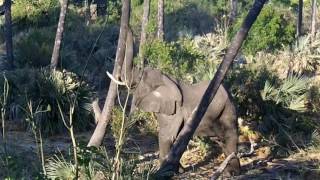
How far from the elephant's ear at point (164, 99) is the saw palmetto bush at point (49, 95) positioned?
4.00m

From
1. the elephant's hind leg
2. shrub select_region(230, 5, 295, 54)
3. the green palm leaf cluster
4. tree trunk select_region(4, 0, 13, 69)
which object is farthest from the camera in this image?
shrub select_region(230, 5, 295, 54)

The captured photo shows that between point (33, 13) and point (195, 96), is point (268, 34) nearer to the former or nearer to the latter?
point (195, 96)

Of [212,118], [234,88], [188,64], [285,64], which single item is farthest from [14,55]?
[212,118]

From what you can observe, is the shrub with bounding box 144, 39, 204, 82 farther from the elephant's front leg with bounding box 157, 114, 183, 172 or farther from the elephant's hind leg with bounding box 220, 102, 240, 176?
the elephant's front leg with bounding box 157, 114, 183, 172

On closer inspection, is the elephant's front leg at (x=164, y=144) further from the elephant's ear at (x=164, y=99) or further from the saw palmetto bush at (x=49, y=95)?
the saw palmetto bush at (x=49, y=95)

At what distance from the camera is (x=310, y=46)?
786 inches

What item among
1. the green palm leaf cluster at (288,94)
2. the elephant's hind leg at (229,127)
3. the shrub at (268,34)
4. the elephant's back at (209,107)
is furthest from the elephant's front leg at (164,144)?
the shrub at (268,34)

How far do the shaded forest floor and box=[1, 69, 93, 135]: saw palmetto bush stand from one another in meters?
0.56

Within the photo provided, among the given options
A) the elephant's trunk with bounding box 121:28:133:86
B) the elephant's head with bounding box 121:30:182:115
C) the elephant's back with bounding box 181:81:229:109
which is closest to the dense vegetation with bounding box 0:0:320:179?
the elephant's head with bounding box 121:30:182:115

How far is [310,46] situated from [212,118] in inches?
414

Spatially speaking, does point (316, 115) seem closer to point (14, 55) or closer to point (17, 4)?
point (14, 55)

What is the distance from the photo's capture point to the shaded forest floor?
9.66m

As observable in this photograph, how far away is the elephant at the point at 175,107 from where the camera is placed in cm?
1010

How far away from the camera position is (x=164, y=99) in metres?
10.1
